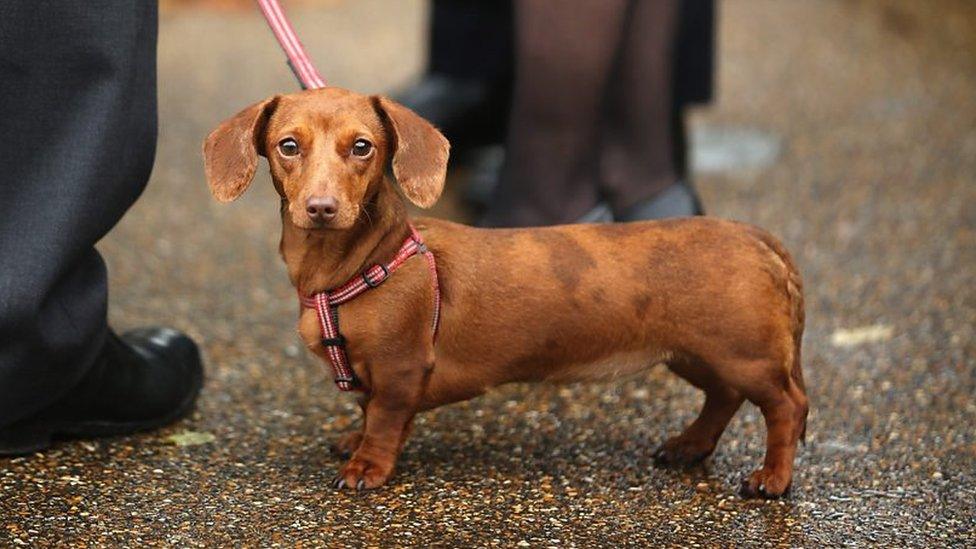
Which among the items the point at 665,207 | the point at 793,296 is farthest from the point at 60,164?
the point at 665,207

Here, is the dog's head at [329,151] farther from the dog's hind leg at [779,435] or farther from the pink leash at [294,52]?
the dog's hind leg at [779,435]

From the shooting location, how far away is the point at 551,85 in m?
3.17

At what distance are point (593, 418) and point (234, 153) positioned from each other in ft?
3.24

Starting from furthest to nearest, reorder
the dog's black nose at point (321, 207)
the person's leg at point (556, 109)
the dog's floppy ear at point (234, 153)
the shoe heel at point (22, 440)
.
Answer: the person's leg at point (556, 109) < the shoe heel at point (22, 440) < the dog's floppy ear at point (234, 153) < the dog's black nose at point (321, 207)

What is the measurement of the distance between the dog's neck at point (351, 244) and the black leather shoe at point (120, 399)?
0.50 meters

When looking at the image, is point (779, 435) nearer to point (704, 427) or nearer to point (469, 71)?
point (704, 427)

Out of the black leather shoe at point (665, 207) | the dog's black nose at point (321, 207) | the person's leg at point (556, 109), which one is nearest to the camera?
the dog's black nose at point (321, 207)

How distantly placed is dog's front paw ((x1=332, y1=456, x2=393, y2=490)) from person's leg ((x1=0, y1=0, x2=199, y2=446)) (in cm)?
52

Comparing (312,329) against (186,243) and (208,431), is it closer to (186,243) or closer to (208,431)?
(208,431)

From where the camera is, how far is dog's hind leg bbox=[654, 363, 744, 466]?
8.61ft

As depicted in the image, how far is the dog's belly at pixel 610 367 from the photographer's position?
251 centimetres

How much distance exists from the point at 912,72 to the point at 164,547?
4.81 m

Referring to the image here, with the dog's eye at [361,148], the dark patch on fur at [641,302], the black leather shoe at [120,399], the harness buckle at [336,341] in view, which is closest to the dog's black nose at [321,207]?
the dog's eye at [361,148]

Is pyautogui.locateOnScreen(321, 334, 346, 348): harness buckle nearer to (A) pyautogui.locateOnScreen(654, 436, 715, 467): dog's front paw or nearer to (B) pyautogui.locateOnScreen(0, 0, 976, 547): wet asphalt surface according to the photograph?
(B) pyautogui.locateOnScreen(0, 0, 976, 547): wet asphalt surface
